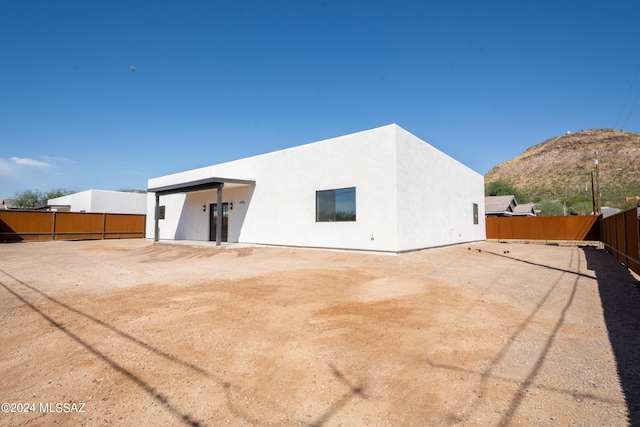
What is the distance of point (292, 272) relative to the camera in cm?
865

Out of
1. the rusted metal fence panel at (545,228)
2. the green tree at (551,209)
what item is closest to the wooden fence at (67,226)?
the rusted metal fence panel at (545,228)

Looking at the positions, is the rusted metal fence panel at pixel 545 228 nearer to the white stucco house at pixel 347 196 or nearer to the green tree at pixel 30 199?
the white stucco house at pixel 347 196

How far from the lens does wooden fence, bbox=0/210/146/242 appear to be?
1992 cm

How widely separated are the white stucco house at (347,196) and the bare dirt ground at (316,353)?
5071 mm

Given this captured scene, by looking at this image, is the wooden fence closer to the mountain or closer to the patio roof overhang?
the patio roof overhang

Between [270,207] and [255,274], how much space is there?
714 centimetres

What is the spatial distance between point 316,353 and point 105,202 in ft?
115

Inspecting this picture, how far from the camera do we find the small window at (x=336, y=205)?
12336 mm

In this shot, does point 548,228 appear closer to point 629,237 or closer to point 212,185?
point 629,237

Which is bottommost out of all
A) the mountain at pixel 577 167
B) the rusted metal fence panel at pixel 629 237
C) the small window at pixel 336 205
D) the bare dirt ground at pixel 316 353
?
the bare dirt ground at pixel 316 353

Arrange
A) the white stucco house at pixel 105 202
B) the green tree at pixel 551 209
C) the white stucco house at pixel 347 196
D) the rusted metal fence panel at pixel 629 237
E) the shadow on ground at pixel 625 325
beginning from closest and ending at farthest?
1. the shadow on ground at pixel 625 325
2. the rusted metal fence panel at pixel 629 237
3. the white stucco house at pixel 347 196
4. the white stucco house at pixel 105 202
5. the green tree at pixel 551 209

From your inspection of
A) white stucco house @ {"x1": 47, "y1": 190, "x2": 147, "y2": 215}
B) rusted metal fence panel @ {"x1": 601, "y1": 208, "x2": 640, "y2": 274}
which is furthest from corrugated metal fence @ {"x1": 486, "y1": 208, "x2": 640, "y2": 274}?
white stucco house @ {"x1": 47, "y1": 190, "x2": 147, "y2": 215}

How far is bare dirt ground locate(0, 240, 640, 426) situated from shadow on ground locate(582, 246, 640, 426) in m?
0.03

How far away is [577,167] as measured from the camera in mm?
57438
